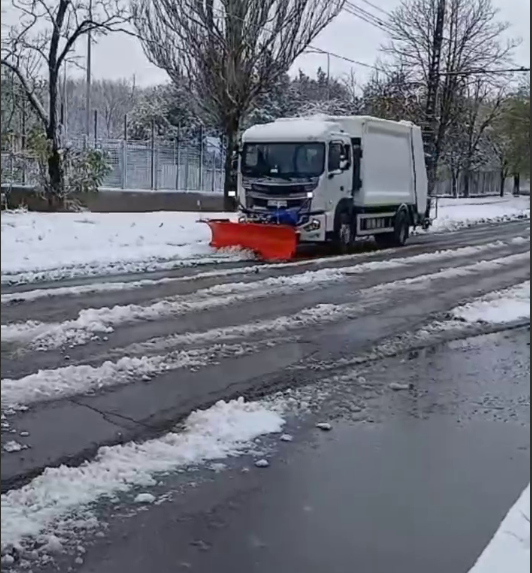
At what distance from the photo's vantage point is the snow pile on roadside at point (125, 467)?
14.9ft

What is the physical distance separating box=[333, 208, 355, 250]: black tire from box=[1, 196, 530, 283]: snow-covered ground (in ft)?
8.41

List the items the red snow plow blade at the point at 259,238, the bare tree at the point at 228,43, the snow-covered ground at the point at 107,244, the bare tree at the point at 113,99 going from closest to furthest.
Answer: the snow-covered ground at the point at 107,244, the red snow plow blade at the point at 259,238, the bare tree at the point at 228,43, the bare tree at the point at 113,99

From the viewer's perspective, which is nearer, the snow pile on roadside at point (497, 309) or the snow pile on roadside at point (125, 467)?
the snow pile on roadside at point (125, 467)

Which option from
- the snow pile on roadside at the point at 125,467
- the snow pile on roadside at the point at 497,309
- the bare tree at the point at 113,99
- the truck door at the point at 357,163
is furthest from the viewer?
the bare tree at the point at 113,99

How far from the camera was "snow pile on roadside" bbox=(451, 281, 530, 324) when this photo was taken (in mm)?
11500

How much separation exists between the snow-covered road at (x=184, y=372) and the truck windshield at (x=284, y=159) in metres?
4.01

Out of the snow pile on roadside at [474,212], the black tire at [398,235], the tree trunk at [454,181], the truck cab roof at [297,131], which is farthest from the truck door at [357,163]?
the tree trunk at [454,181]

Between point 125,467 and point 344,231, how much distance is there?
15.2 meters

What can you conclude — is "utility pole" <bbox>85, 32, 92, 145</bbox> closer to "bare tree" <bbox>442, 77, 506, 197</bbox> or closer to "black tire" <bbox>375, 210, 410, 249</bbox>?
"black tire" <bbox>375, 210, 410, 249</bbox>

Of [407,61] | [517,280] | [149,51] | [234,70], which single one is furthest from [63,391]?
[407,61]

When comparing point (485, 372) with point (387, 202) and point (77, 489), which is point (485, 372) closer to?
point (77, 489)

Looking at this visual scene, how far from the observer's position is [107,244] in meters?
18.8

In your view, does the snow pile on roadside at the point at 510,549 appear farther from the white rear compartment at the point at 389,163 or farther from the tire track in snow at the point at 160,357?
the white rear compartment at the point at 389,163

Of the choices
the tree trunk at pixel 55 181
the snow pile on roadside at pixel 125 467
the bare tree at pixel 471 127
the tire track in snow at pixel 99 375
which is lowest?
the snow pile on roadside at pixel 125 467
